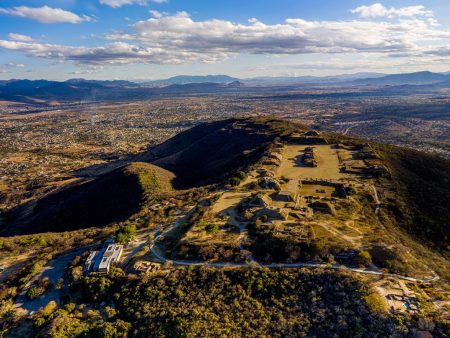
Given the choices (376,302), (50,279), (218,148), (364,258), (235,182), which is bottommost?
(218,148)

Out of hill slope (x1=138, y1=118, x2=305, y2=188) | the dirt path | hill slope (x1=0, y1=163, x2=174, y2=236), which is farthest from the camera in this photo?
hill slope (x1=138, y1=118, x2=305, y2=188)

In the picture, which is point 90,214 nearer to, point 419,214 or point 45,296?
point 45,296

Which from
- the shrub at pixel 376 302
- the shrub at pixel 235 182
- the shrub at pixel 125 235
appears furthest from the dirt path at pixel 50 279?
the shrub at pixel 376 302

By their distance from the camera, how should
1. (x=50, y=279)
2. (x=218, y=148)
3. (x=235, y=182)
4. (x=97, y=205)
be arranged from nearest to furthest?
(x=50, y=279)
(x=235, y=182)
(x=97, y=205)
(x=218, y=148)

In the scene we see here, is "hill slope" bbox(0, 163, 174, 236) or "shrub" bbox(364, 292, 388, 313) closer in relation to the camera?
"shrub" bbox(364, 292, 388, 313)

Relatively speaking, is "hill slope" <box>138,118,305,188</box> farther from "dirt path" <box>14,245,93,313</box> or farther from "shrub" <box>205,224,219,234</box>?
"dirt path" <box>14,245,93,313</box>

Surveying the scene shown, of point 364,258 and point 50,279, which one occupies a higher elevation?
point 364,258

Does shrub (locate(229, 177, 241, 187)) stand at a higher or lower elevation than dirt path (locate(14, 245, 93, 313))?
higher

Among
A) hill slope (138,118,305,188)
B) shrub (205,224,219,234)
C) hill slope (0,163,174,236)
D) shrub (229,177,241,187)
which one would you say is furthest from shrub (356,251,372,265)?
hill slope (138,118,305,188)

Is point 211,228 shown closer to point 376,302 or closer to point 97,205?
point 376,302

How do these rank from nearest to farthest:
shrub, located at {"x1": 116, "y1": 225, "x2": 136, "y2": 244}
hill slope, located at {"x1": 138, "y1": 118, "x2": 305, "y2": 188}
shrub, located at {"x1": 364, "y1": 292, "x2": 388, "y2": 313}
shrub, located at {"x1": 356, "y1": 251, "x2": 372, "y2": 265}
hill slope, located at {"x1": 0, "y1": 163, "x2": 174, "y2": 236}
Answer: shrub, located at {"x1": 364, "y1": 292, "x2": 388, "y2": 313} < shrub, located at {"x1": 356, "y1": 251, "x2": 372, "y2": 265} < shrub, located at {"x1": 116, "y1": 225, "x2": 136, "y2": 244} < hill slope, located at {"x1": 0, "y1": 163, "x2": 174, "y2": 236} < hill slope, located at {"x1": 138, "y1": 118, "x2": 305, "y2": 188}

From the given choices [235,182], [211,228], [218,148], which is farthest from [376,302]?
[218,148]
